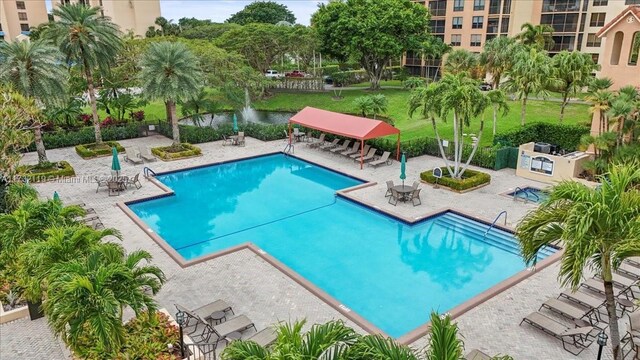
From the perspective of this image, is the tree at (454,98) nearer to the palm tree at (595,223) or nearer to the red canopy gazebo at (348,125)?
the red canopy gazebo at (348,125)

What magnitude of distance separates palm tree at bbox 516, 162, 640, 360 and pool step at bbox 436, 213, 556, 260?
354 inches

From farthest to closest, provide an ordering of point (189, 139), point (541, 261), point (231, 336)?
point (189, 139)
point (541, 261)
point (231, 336)

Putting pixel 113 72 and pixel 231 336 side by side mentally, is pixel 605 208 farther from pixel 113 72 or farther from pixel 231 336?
pixel 113 72

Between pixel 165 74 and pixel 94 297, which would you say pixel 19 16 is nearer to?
pixel 165 74

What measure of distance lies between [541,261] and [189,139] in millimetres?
24360

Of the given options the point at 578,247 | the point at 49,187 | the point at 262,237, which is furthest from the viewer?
the point at 49,187

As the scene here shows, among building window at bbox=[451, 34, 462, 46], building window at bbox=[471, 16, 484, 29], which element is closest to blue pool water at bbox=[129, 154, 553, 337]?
building window at bbox=[471, 16, 484, 29]

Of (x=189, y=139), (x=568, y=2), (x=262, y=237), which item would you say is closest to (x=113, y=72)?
(x=189, y=139)

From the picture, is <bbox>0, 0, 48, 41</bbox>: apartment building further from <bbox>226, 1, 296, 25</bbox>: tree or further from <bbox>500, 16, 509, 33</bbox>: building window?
<bbox>500, 16, 509, 33</bbox>: building window

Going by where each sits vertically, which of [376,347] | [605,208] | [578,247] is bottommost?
[376,347]

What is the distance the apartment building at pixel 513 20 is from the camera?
55.5m

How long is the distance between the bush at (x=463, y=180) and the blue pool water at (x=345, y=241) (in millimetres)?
2782

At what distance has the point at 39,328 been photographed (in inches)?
467

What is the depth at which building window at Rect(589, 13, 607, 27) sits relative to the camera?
180 feet
